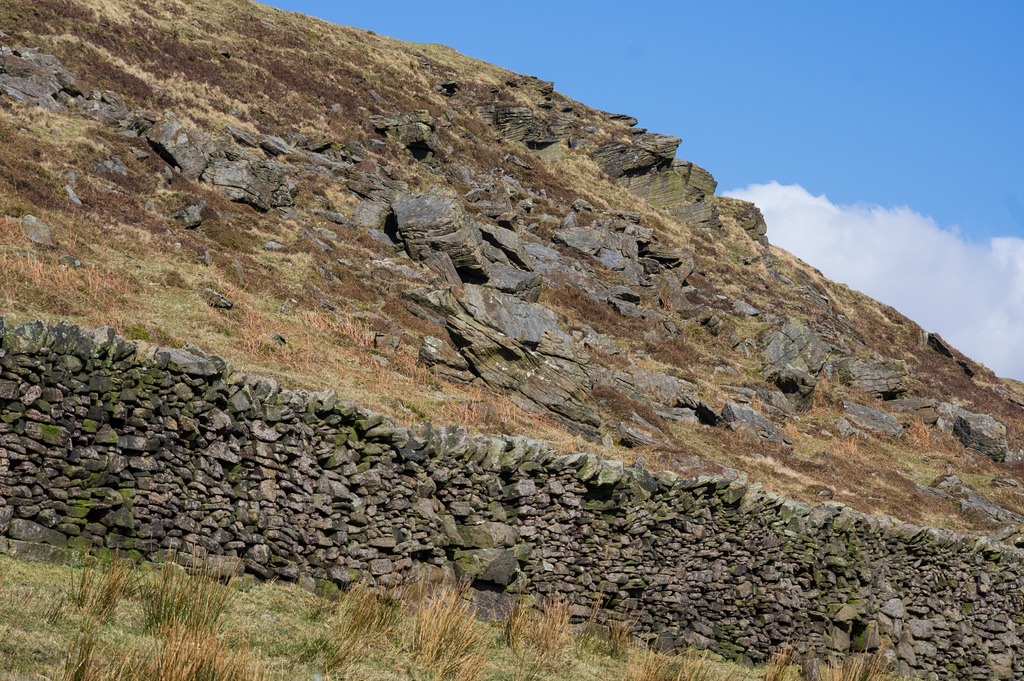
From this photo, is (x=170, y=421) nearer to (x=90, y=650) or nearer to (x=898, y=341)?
(x=90, y=650)

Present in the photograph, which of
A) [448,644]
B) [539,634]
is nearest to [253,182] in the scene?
[539,634]

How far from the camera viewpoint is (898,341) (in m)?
56.8

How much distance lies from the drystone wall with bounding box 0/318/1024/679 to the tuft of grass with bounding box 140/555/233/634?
1.27 metres

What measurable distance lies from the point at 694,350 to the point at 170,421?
31504 mm

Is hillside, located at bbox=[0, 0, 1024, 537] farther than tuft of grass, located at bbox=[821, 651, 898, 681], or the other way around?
hillside, located at bbox=[0, 0, 1024, 537]

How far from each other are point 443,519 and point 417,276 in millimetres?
20823

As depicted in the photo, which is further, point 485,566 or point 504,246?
point 504,246

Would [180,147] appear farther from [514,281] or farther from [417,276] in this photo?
[514,281]

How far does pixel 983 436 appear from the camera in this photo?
34938 millimetres

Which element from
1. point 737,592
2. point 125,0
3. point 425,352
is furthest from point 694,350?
point 125,0

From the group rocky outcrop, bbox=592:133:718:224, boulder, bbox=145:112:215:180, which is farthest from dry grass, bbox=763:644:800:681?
rocky outcrop, bbox=592:133:718:224

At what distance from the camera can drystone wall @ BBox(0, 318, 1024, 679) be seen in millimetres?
7930

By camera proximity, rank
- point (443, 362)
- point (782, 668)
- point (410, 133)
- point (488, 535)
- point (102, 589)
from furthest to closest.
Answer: point (410, 133)
point (443, 362)
point (488, 535)
point (782, 668)
point (102, 589)

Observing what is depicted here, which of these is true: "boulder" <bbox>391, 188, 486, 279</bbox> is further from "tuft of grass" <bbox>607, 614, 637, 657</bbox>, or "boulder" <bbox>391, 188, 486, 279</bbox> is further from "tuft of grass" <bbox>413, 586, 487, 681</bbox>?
"tuft of grass" <bbox>413, 586, 487, 681</bbox>
